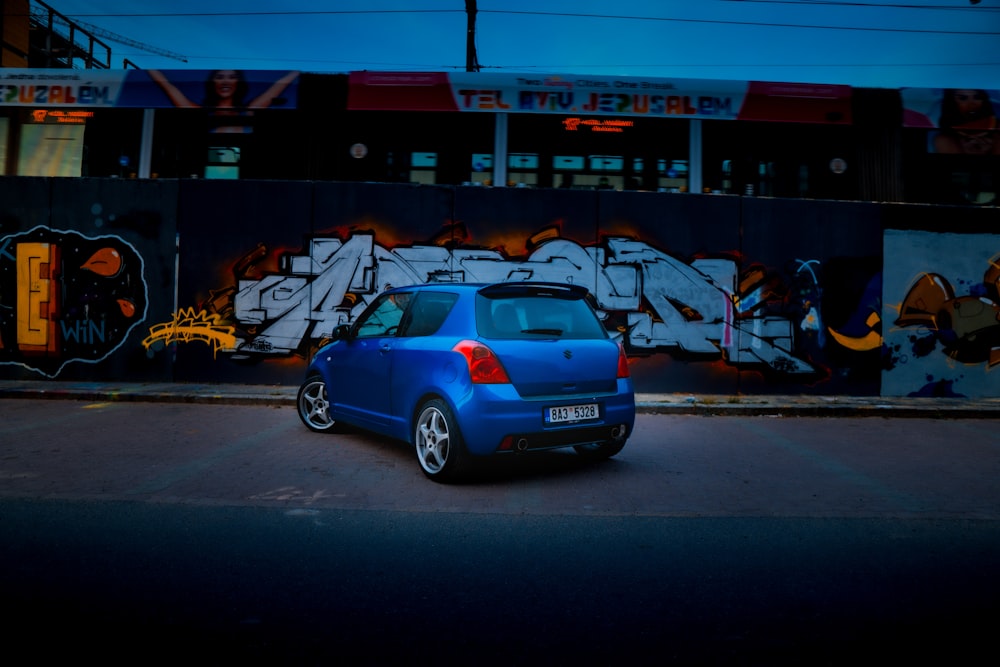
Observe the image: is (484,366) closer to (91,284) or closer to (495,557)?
(495,557)

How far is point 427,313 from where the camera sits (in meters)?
5.62

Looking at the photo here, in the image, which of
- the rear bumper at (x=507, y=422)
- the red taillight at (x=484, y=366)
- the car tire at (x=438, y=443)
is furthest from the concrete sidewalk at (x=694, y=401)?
the red taillight at (x=484, y=366)

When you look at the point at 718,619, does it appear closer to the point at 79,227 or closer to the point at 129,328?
the point at 129,328

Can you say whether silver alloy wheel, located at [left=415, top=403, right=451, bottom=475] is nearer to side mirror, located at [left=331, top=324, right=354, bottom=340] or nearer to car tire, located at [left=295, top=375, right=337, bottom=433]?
side mirror, located at [left=331, top=324, right=354, bottom=340]

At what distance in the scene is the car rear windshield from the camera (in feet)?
16.7

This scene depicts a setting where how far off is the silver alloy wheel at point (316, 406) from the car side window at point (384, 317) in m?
0.97

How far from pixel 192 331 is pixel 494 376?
8309 mm

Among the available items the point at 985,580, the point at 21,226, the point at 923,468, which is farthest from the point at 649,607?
the point at 21,226

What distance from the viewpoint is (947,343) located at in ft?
36.3

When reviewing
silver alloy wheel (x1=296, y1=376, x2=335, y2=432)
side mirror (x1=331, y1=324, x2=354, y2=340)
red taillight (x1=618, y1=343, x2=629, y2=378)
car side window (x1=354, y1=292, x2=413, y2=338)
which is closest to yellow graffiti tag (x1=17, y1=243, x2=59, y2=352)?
silver alloy wheel (x1=296, y1=376, x2=335, y2=432)

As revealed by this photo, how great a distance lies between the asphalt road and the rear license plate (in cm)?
54

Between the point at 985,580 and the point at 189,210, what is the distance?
11.7m

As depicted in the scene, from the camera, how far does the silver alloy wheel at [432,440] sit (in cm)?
509

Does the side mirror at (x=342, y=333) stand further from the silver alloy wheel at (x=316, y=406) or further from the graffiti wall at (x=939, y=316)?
the graffiti wall at (x=939, y=316)
